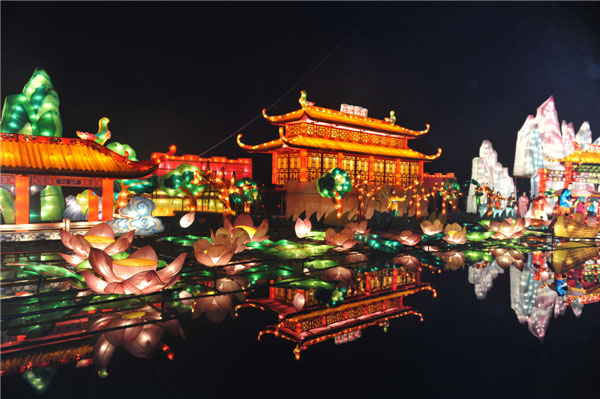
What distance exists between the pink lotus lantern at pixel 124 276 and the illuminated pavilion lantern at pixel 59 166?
19.3ft

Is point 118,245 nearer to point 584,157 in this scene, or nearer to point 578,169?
point 584,157

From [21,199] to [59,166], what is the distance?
1214mm

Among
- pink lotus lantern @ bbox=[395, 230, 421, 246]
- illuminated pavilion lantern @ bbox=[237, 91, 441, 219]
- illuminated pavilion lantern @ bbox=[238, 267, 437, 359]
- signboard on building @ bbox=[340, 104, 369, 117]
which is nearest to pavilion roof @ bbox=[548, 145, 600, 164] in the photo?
illuminated pavilion lantern @ bbox=[237, 91, 441, 219]

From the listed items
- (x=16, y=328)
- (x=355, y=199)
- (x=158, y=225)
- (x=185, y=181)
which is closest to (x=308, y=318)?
(x=16, y=328)

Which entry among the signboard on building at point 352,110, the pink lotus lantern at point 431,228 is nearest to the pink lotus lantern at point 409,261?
the pink lotus lantern at point 431,228

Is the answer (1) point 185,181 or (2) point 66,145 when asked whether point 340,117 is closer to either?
(1) point 185,181

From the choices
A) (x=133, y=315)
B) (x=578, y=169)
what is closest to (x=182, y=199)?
(x=133, y=315)

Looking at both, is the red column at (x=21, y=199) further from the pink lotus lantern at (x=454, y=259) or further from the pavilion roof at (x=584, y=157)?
the pavilion roof at (x=584, y=157)

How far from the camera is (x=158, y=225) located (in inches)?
406

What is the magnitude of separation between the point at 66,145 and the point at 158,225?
3033mm

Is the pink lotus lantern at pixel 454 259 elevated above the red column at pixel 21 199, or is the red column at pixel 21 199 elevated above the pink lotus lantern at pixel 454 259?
the red column at pixel 21 199

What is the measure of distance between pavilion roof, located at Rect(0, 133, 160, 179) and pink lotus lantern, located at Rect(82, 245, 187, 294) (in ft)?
19.2

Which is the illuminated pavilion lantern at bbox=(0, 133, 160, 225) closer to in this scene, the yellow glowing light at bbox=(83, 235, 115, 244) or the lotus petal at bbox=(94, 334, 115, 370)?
the yellow glowing light at bbox=(83, 235, 115, 244)

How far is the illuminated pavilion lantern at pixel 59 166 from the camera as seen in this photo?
29.1 feet
